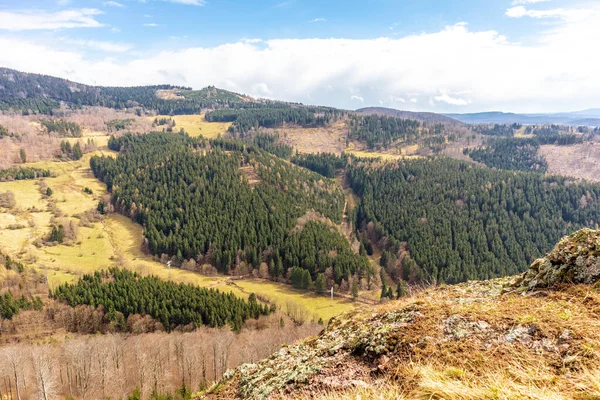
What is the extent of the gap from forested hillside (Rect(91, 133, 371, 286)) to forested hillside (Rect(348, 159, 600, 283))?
2533 centimetres

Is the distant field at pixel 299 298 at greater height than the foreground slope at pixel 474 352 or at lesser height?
lesser

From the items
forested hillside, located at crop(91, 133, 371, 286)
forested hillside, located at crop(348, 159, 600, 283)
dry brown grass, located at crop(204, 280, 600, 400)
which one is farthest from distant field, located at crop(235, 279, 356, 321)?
dry brown grass, located at crop(204, 280, 600, 400)

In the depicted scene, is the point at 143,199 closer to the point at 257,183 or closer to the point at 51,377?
the point at 257,183

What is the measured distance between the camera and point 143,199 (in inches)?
6358

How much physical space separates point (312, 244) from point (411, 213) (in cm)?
7015

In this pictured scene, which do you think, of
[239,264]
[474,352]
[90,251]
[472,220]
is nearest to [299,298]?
[239,264]

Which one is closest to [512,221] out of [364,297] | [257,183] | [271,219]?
[364,297]

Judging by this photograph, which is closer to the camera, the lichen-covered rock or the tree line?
the lichen-covered rock

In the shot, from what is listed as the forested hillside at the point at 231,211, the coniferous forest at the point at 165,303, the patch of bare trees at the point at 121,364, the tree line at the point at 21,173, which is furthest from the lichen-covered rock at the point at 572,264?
the tree line at the point at 21,173

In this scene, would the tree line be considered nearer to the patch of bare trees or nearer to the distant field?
the distant field

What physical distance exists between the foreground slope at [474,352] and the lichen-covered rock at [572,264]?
0.12ft

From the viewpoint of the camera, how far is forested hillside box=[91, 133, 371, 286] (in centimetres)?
11856

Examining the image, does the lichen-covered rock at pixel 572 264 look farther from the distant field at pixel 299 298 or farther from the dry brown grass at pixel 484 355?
the distant field at pixel 299 298

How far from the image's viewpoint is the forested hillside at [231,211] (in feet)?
389
